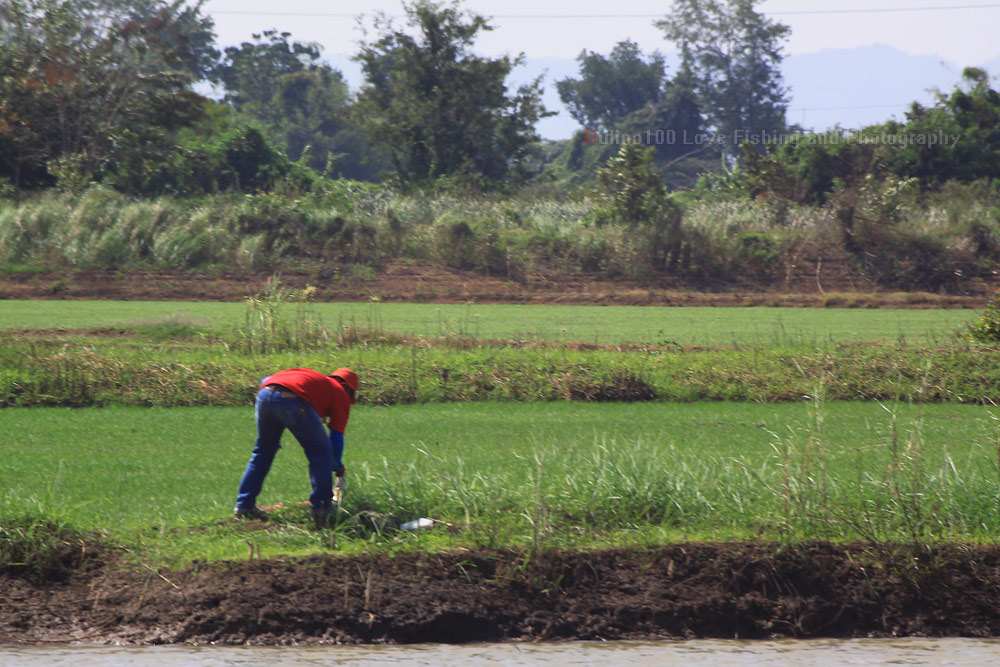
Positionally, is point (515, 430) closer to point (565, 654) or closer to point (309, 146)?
point (565, 654)

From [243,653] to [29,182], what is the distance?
36220 mm

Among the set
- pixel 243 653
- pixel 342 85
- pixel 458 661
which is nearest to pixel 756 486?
pixel 458 661

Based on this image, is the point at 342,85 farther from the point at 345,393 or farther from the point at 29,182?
the point at 345,393

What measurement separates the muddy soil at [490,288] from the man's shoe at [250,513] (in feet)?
71.0

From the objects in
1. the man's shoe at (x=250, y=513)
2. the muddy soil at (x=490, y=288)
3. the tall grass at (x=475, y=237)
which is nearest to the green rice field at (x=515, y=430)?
the man's shoe at (x=250, y=513)

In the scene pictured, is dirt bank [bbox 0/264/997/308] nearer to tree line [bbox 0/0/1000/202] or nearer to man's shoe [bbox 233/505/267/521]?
tree line [bbox 0/0/1000/202]

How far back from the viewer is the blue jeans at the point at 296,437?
7.51 m

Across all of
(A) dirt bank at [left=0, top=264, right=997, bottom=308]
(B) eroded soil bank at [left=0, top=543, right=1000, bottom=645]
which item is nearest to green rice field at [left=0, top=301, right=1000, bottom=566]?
(B) eroded soil bank at [left=0, top=543, right=1000, bottom=645]

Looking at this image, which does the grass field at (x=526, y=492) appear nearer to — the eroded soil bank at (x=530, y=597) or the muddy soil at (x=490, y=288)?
the eroded soil bank at (x=530, y=597)

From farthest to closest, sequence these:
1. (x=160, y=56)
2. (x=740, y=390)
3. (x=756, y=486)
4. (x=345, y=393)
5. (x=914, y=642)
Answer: (x=160, y=56)
(x=740, y=390)
(x=756, y=486)
(x=345, y=393)
(x=914, y=642)

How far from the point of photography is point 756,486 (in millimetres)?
8594

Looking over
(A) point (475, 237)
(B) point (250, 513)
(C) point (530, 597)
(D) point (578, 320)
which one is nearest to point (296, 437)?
(B) point (250, 513)

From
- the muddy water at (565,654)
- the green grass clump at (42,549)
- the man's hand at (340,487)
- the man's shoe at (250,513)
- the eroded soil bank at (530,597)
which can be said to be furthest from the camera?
the man's shoe at (250,513)

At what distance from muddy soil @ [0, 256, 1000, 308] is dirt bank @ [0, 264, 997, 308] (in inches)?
1.1
